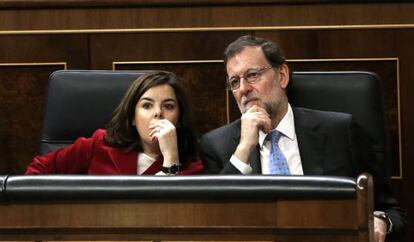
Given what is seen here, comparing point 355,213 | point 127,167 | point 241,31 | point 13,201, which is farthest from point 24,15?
point 355,213

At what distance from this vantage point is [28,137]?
288 cm

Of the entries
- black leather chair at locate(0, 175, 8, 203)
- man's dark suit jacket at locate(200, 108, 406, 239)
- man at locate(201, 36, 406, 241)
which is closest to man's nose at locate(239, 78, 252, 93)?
man at locate(201, 36, 406, 241)

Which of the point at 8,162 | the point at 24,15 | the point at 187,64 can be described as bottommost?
the point at 8,162

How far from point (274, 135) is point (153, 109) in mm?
308

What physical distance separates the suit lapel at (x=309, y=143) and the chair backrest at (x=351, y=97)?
8 centimetres

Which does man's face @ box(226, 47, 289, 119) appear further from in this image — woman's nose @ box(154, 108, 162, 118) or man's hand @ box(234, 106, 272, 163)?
woman's nose @ box(154, 108, 162, 118)

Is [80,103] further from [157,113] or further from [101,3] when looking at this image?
[101,3]

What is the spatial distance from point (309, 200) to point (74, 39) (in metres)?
1.77

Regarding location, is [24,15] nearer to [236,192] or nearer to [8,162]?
[8,162]

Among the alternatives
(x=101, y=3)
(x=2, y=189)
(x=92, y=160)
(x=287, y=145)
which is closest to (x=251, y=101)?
(x=287, y=145)

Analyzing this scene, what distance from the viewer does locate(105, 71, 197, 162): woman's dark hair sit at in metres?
2.20

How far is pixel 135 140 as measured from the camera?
2.23 metres

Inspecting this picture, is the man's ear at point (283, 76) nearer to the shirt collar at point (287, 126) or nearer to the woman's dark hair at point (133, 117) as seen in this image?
the shirt collar at point (287, 126)

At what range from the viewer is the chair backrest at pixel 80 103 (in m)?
2.29
